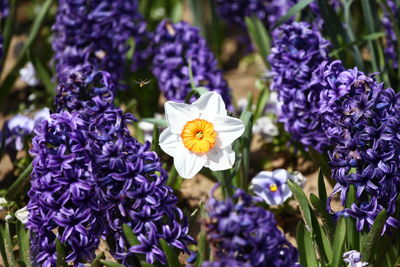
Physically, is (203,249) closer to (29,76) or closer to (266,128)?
(266,128)

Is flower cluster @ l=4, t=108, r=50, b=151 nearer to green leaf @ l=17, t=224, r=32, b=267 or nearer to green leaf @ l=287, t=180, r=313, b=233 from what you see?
green leaf @ l=17, t=224, r=32, b=267

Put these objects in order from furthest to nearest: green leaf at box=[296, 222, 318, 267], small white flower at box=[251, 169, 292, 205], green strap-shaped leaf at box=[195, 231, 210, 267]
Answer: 1. small white flower at box=[251, 169, 292, 205]
2. green leaf at box=[296, 222, 318, 267]
3. green strap-shaped leaf at box=[195, 231, 210, 267]

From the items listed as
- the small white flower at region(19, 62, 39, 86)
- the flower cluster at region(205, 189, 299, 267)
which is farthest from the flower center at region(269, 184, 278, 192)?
the small white flower at region(19, 62, 39, 86)

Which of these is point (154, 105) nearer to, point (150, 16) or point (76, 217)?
point (150, 16)

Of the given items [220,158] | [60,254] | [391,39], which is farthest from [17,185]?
[391,39]

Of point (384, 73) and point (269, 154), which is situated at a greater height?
point (384, 73)

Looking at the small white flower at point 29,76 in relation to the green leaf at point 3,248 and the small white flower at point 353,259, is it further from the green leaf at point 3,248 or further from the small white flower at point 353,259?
the small white flower at point 353,259

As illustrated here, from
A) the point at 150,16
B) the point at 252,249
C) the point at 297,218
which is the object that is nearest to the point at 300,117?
the point at 297,218
